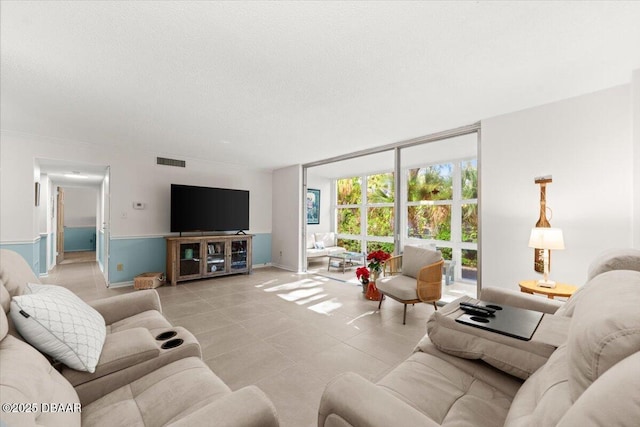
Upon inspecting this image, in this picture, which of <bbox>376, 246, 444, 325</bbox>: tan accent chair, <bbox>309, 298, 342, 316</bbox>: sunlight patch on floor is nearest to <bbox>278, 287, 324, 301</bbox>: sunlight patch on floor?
<bbox>309, 298, 342, 316</bbox>: sunlight patch on floor

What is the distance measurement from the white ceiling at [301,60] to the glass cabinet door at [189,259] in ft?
7.74

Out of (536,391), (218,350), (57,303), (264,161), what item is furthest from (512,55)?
(264,161)

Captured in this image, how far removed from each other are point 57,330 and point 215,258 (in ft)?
14.0

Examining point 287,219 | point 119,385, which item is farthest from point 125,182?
point 119,385

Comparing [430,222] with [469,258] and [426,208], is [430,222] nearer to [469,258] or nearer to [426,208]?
[426,208]

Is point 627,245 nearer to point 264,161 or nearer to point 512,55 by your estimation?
point 512,55

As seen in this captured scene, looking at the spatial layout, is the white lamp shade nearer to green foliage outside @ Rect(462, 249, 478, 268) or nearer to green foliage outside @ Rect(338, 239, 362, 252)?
green foliage outside @ Rect(462, 249, 478, 268)

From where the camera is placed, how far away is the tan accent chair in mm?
3062

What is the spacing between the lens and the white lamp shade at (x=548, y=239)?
7.85ft

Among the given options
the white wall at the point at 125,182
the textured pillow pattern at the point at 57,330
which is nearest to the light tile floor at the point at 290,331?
the textured pillow pattern at the point at 57,330

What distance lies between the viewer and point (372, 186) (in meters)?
6.97

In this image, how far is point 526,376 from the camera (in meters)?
1.18

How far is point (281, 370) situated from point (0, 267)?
182cm

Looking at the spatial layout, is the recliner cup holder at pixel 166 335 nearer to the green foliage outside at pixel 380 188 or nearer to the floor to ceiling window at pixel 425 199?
the floor to ceiling window at pixel 425 199
